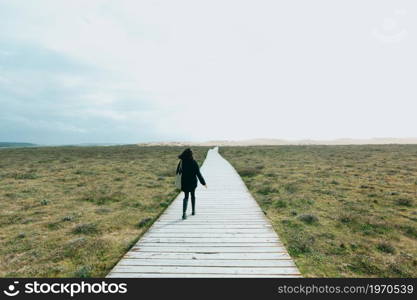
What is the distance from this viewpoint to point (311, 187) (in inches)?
542

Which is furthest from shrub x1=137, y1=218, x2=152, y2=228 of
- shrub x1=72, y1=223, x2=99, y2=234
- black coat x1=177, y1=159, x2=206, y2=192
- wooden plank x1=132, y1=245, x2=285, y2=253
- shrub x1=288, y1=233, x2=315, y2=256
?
shrub x1=288, y1=233, x2=315, y2=256

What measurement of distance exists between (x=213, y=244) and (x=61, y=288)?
312 cm

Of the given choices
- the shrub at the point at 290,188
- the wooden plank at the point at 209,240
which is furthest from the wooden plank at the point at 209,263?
the shrub at the point at 290,188

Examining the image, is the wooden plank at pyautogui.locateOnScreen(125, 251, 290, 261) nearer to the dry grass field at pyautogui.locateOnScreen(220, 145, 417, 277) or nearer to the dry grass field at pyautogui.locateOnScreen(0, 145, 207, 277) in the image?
the dry grass field at pyautogui.locateOnScreen(220, 145, 417, 277)

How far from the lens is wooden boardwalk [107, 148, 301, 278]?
4.56 m

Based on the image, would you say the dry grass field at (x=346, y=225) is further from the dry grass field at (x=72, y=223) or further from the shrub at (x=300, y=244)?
the dry grass field at (x=72, y=223)

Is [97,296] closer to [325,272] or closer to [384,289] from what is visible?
[325,272]

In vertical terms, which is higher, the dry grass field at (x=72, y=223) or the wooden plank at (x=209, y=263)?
the wooden plank at (x=209, y=263)

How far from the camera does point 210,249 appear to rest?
544cm

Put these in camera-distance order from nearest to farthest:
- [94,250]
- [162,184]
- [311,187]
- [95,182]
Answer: [94,250]
[311,187]
[162,184]
[95,182]

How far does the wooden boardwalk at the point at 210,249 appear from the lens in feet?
15.0

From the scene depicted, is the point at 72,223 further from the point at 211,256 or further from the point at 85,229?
the point at 211,256

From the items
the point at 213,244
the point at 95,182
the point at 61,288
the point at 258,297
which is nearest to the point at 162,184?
the point at 95,182

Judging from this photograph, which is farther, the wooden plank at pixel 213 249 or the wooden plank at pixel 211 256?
the wooden plank at pixel 213 249
